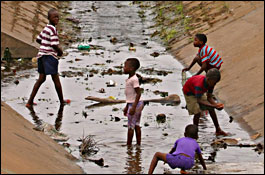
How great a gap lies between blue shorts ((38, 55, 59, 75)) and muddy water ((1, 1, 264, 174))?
0.68m

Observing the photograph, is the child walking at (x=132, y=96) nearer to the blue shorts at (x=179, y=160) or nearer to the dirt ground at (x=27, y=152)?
the dirt ground at (x=27, y=152)

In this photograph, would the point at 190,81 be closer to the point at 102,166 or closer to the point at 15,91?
the point at 102,166

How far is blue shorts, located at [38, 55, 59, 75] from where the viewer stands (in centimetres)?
1069

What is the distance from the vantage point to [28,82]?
12.8m

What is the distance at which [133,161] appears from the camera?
795 cm

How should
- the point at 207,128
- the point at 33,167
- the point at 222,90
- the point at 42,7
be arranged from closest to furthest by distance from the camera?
Answer: the point at 33,167 → the point at 207,128 → the point at 222,90 → the point at 42,7

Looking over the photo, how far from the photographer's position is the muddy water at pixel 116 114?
26.1 feet

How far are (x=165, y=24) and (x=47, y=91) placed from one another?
9103mm

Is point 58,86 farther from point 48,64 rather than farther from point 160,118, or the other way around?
point 160,118

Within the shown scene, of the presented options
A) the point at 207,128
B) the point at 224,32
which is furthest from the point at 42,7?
the point at 207,128

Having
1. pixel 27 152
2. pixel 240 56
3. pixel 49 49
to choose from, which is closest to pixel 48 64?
pixel 49 49

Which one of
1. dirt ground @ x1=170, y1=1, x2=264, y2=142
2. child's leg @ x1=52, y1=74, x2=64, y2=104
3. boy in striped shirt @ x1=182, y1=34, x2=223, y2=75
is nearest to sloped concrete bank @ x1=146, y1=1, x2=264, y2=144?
dirt ground @ x1=170, y1=1, x2=264, y2=142

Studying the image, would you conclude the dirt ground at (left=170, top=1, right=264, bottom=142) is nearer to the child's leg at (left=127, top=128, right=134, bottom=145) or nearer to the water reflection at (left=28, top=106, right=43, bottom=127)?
the child's leg at (left=127, top=128, right=134, bottom=145)

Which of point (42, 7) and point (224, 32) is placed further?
point (42, 7)
